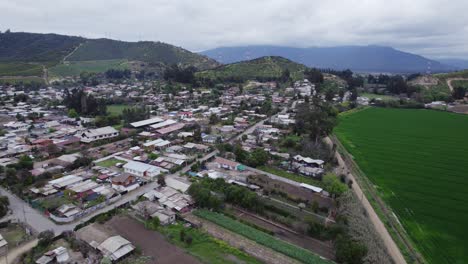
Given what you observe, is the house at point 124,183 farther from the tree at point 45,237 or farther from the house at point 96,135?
the house at point 96,135

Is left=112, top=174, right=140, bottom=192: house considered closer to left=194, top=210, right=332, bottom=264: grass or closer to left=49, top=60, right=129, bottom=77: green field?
left=194, top=210, right=332, bottom=264: grass

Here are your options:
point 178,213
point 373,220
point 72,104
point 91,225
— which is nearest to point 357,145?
point 373,220

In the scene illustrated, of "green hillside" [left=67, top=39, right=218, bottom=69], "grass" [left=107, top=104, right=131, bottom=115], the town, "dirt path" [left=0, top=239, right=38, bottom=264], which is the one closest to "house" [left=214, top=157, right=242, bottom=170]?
the town

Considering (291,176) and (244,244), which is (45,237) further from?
(291,176)

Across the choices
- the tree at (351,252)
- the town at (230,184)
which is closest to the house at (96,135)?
the town at (230,184)

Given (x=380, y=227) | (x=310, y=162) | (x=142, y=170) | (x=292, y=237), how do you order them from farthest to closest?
1. (x=310, y=162)
2. (x=142, y=170)
3. (x=380, y=227)
4. (x=292, y=237)

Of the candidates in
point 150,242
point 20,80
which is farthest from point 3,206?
point 20,80
